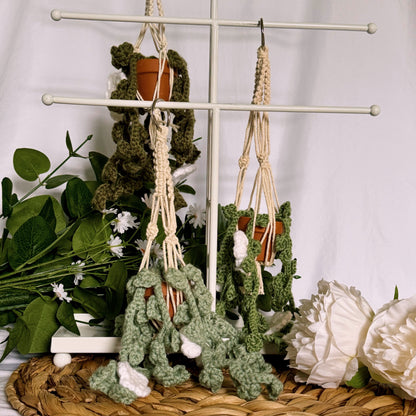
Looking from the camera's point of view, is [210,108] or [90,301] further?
[90,301]

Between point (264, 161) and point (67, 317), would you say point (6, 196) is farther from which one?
point (264, 161)

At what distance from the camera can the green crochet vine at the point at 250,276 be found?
2.41ft

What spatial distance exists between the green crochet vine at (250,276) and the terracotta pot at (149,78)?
181 mm

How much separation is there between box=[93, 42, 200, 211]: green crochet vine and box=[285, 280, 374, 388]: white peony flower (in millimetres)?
227

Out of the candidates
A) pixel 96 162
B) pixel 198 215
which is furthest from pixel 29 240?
pixel 198 215

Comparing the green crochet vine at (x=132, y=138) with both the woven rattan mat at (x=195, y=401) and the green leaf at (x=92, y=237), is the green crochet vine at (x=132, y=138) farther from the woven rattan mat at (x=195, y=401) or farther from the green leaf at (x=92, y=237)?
the woven rattan mat at (x=195, y=401)

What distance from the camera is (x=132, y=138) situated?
731mm

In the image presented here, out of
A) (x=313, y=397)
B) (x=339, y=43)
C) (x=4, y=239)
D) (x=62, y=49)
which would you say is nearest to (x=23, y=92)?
(x=62, y=49)

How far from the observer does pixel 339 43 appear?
114cm

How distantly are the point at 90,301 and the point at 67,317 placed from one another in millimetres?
70

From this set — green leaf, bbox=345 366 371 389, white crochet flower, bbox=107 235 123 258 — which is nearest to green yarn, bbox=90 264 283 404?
green leaf, bbox=345 366 371 389

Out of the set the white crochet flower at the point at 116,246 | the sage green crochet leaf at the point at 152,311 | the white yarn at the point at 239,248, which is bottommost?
the sage green crochet leaf at the point at 152,311

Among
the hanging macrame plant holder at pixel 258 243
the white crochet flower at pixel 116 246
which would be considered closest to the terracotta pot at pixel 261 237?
the hanging macrame plant holder at pixel 258 243

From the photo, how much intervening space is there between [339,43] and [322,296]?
61 cm
